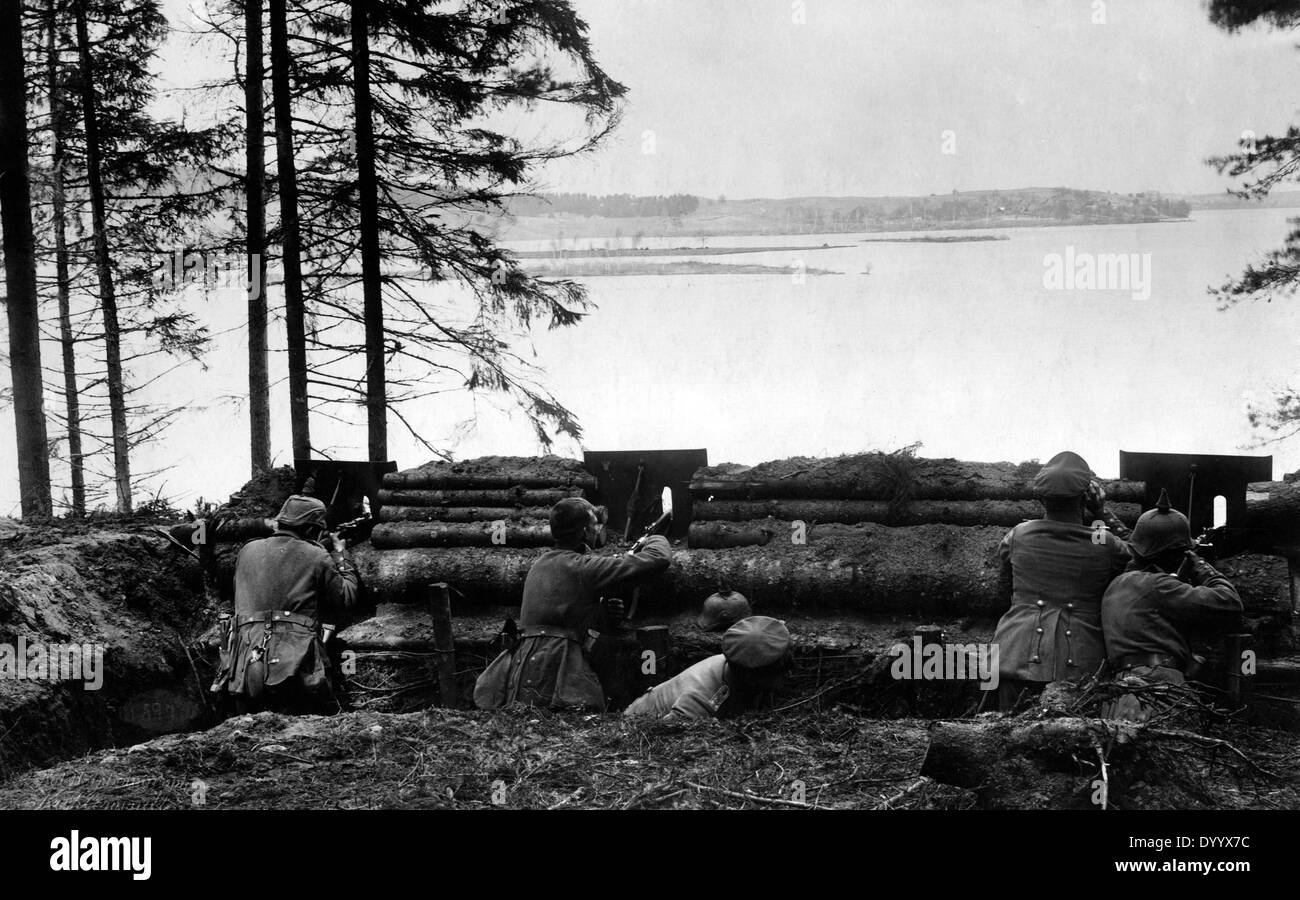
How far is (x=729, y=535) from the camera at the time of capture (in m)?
8.18

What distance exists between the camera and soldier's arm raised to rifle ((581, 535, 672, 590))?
6879 millimetres

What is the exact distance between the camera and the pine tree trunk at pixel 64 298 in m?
16.1

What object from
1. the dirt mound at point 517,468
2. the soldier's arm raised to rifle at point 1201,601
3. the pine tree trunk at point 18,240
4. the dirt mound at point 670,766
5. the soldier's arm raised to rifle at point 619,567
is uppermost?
the pine tree trunk at point 18,240

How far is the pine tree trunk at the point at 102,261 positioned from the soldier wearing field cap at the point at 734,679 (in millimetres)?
12445

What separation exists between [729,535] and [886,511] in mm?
1197

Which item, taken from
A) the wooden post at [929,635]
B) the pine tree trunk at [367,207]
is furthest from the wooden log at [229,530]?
the wooden post at [929,635]

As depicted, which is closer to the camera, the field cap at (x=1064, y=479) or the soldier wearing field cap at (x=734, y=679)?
the soldier wearing field cap at (x=734, y=679)

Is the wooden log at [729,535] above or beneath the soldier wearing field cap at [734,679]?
above

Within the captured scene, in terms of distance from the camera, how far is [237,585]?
722cm

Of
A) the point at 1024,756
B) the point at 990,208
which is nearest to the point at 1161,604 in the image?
the point at 1024,756

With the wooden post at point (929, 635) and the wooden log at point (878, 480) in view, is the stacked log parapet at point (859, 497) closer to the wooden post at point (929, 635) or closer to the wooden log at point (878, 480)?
the wooden log at point (878, 480)

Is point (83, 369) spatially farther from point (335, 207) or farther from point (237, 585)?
point (237, 585)

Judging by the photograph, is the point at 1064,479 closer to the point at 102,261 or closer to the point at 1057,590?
the point at 1057,590

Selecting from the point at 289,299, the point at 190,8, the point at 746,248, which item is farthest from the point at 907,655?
the point at 190,8
